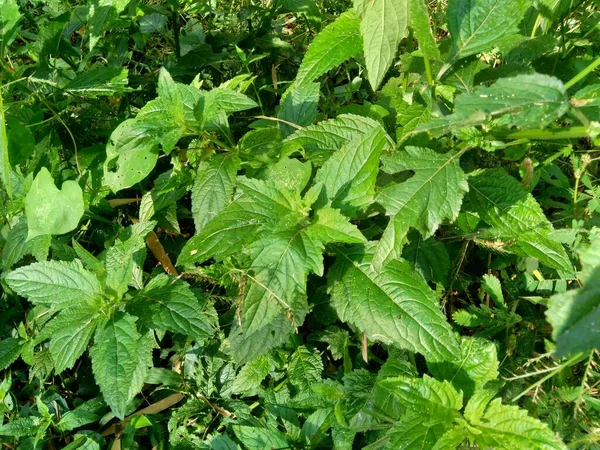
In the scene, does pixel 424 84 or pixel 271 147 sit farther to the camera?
pixel 271 147

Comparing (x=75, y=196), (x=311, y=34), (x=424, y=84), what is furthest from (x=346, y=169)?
(x=311, y=34)

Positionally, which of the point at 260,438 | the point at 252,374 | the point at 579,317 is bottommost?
the point at 260,438

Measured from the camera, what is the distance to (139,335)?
2.16 metres

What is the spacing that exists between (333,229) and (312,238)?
0.07 m

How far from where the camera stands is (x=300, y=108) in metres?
2.40

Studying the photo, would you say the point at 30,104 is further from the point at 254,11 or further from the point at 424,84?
the point at 424,84

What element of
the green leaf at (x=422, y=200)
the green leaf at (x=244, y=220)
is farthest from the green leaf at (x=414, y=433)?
the green leaf at (x=244, y=220)

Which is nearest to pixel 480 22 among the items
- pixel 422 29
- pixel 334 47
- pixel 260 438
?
pixel 422 29

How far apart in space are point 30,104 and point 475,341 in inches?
83.2

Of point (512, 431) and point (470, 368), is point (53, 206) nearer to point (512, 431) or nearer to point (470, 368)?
point (470, 368)

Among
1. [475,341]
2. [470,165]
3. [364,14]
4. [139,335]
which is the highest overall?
[364,14]

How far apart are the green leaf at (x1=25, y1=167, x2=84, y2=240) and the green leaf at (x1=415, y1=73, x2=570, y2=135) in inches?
60.6

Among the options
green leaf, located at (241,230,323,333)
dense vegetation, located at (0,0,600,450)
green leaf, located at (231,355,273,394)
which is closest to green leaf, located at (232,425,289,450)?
dense vegetation, located at (0,0,600,450)

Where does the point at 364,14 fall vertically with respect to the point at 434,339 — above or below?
above
